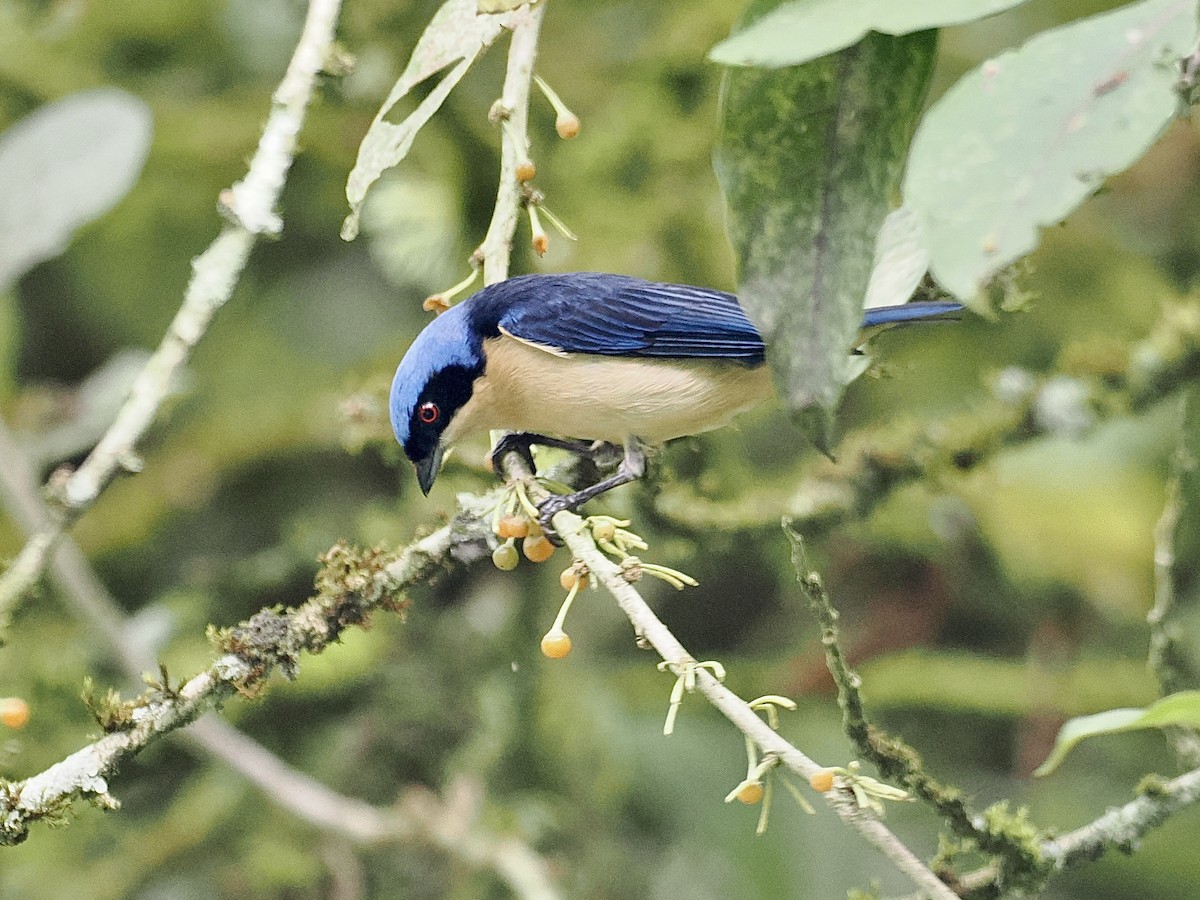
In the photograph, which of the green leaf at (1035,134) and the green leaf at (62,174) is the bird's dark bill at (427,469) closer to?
the green leaf at (62,174)

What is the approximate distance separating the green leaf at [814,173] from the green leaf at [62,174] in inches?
54.2

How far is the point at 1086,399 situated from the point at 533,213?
128cm

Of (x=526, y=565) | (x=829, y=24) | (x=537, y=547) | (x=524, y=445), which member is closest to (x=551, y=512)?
(x=537, y=547)

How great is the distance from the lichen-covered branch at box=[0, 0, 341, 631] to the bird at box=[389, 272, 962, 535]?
0.43 meters

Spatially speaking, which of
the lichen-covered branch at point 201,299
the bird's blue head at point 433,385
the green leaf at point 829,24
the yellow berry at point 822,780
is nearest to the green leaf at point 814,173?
the green leaf at point 829,24

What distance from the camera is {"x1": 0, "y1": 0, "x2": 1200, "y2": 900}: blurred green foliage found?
111 inches

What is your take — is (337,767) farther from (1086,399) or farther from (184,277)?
(1086,399)

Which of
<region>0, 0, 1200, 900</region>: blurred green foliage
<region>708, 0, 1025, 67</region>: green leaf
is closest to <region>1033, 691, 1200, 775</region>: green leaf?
<region>708, 0, 1025, 67</region>: green leaf

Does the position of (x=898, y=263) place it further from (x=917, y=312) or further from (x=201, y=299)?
(x=201, y=299)

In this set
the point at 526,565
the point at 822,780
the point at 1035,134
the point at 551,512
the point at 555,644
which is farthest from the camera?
the point at 526,565

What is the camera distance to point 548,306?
2.02 m

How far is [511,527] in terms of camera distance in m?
1.50

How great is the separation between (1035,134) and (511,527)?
86 centimetres

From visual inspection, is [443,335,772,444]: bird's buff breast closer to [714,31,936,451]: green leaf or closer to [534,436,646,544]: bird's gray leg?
[534,436,646,544]: bird's gray leg
